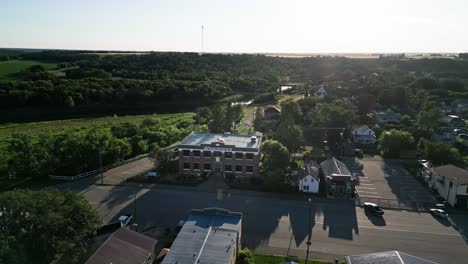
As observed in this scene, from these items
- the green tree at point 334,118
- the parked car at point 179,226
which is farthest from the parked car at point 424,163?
the parked car at point 179,226

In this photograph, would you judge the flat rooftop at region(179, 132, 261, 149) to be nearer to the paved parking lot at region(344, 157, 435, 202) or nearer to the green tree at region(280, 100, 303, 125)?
the paved parking lot at region(344, 157, 435, 202)

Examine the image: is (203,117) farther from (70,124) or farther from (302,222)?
(302,222)

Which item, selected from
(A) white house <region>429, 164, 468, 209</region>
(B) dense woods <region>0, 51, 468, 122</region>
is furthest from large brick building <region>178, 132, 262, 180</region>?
(B) dense woods <region>0, 51, 468, 122</region>

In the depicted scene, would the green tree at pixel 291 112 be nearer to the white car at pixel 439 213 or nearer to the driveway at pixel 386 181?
the driveway at pixel 386 181

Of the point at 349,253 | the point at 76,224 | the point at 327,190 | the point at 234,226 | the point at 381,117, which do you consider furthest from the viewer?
the point at 381,117

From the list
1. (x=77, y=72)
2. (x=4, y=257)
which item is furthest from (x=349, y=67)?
(x=4, y=257)

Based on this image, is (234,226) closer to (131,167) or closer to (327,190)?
(327,190)
